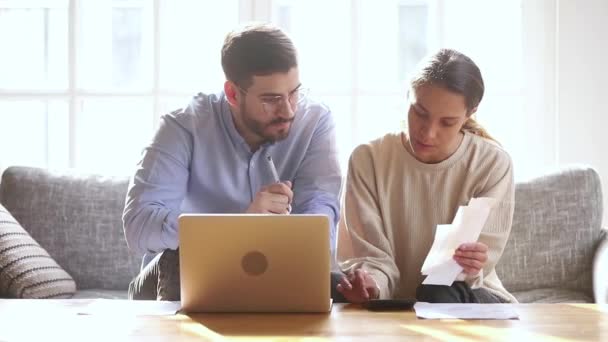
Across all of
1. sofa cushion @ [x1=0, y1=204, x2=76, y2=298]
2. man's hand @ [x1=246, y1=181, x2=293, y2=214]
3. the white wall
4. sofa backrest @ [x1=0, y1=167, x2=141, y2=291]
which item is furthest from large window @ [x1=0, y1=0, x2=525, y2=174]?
man's hand @ [x1=246, y1=181, x2=293, y2=214]

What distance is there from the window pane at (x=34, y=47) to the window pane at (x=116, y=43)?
3.3 inches

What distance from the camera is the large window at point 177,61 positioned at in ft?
10.6

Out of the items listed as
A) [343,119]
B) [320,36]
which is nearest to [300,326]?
[343,119]

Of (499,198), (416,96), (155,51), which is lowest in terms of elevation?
(499,198)

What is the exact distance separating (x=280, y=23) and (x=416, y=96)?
3.90 ft

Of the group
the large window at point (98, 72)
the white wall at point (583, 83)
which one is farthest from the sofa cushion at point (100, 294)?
the white wall at point (583, 83)

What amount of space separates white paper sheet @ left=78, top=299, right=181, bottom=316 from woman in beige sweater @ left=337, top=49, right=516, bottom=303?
52 centimetres

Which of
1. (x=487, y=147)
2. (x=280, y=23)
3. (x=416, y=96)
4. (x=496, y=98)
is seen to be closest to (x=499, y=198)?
→ (x=487, y=147)

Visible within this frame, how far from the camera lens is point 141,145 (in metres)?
3.32

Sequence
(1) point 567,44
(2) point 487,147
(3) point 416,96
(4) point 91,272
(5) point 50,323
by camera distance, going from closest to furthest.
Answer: (5) point 50,323, (3) point 416,96, (2) point 487,147, (4) point 91,272, (1) point 567,44

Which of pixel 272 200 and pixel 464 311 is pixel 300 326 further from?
pixel 272 200

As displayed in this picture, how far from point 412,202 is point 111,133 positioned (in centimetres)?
139

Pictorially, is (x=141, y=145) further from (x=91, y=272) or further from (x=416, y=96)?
(x=416, y=96)

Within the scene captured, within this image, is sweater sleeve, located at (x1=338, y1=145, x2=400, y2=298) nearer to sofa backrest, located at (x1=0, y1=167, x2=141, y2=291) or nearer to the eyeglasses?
the eyeglasses
